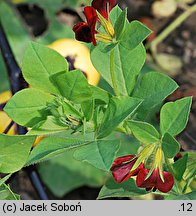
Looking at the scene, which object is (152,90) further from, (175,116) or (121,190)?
(121,190)

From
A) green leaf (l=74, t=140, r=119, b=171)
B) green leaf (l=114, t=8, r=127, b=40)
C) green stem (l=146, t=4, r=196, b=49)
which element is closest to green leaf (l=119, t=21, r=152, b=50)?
green leaf (l=114, t=8, r=127, b=40)

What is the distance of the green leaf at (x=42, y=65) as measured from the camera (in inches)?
30.2

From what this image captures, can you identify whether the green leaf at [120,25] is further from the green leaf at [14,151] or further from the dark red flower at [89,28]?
the green leaf at [14,151]

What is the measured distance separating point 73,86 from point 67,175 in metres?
0.91

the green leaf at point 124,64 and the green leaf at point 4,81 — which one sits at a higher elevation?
the green leaf at point 124,64

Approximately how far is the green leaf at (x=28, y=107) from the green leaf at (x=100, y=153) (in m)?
0.08

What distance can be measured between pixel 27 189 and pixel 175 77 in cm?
57

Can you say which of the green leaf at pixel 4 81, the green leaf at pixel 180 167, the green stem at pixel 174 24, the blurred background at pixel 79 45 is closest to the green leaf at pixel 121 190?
the green leaf at pixel 180 167

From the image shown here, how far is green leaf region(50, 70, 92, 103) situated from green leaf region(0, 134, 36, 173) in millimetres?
71

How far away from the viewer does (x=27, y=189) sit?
1.66 metres

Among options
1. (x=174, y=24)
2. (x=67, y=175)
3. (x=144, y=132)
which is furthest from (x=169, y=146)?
(x=174, y=24)

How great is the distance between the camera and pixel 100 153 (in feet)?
2.31
